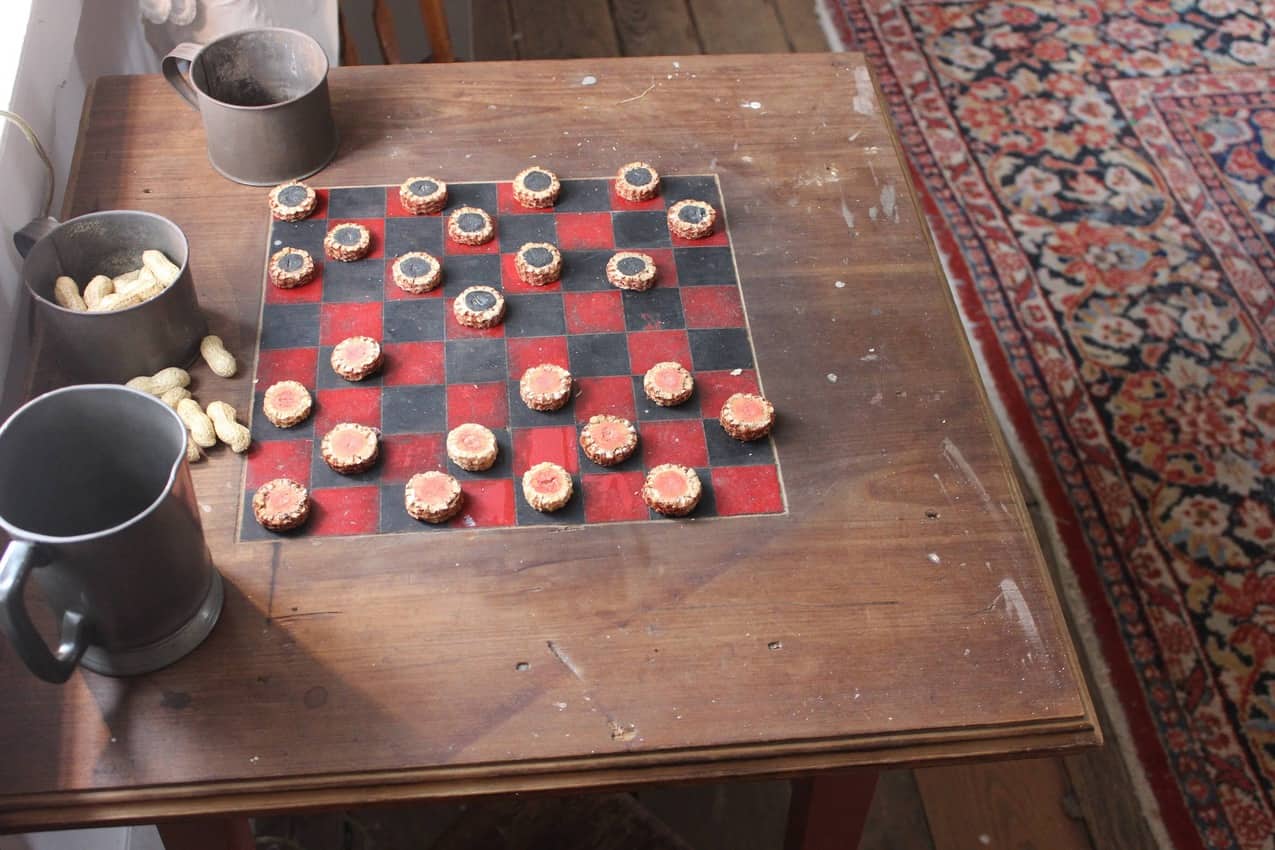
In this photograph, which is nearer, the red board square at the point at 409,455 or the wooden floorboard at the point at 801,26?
the red board square at the point at 409,455

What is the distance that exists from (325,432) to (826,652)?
1.53ft

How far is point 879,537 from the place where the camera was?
39.8 inches

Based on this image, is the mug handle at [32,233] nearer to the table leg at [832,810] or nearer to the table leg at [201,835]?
the table leg at [201,835]

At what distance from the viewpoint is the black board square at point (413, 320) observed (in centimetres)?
113

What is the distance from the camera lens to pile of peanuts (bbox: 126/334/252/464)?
3.37 ft

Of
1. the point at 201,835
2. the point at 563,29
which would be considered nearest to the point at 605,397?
the point at 201,835

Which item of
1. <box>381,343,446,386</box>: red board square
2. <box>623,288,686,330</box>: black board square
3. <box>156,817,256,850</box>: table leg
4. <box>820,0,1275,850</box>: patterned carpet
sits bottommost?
<box>820,0,1275,850</box>: patterned carpet

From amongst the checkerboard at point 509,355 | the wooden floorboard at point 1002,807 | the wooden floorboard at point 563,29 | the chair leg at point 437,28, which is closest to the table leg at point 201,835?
the checkerboard at point 509,355

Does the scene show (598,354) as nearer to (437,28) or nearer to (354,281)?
(354,281)

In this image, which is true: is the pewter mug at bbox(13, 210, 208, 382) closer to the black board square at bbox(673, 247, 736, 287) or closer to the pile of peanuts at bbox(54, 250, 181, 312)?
the pile of peanuts at bbox(54, 250, 181, 312)

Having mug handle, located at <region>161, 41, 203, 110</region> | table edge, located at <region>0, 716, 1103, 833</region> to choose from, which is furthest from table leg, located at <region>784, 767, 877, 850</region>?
mug handle, located at <region>161, 41, 203, 110</region>

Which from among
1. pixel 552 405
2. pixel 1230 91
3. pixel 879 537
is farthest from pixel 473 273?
pixel 1230 91

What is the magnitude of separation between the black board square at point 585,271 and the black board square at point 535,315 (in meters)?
0.02

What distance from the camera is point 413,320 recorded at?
115cm
